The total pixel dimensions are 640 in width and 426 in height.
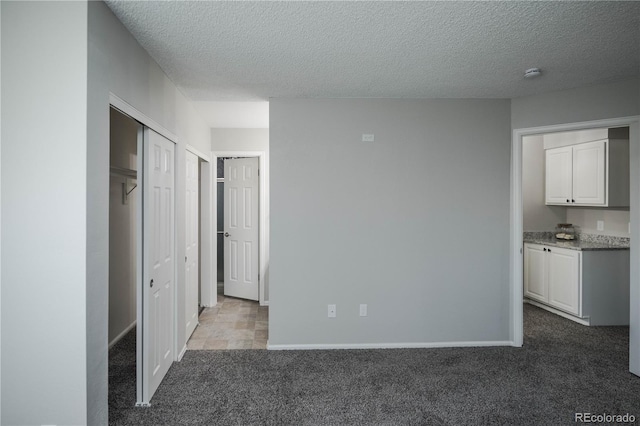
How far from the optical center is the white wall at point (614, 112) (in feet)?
10.1

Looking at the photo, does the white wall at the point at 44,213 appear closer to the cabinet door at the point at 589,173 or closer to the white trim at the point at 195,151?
the white trim at the point at 195,151

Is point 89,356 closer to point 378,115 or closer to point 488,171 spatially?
point 378,115

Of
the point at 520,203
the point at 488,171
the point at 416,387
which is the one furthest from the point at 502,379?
the point at 488,171

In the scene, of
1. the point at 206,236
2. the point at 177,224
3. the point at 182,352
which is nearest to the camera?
the point at 177,224

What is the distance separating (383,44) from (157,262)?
7.30 ft

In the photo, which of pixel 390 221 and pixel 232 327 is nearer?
pixel 390 221

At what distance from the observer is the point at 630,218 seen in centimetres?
312

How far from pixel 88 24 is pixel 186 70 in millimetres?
1133

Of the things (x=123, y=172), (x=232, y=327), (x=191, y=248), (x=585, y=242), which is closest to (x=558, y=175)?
(x=585, y=242)

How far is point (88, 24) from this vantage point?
175cm

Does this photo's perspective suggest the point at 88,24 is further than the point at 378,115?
No

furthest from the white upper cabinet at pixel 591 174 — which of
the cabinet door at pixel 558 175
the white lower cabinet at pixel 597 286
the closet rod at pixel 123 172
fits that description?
the closet rod at pixel 123 172

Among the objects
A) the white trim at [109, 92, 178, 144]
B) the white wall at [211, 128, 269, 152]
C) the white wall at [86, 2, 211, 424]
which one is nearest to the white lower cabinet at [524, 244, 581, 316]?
the white wall at [211, 128, 269, 152]

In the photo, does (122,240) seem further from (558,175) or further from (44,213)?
(558,175)
